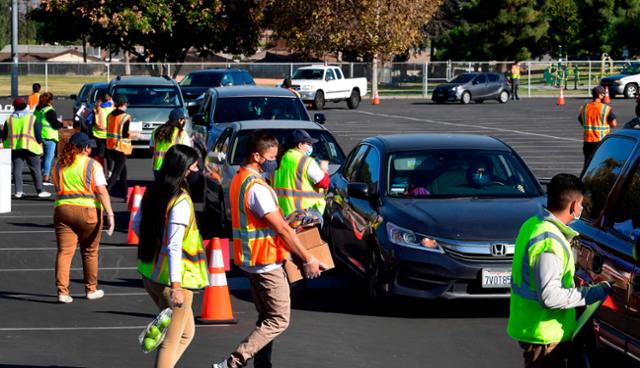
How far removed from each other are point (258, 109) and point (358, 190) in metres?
9.34

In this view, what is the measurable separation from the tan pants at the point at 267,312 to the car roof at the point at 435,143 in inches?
176

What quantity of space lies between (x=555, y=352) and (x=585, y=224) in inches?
60.2

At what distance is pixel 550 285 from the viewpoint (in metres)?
5.92

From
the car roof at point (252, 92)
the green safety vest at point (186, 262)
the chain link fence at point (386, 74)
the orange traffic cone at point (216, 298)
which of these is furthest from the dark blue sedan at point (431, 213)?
the chain link fence at point (386, 74)

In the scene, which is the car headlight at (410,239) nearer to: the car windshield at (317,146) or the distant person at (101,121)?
the car windshield at (317,146)

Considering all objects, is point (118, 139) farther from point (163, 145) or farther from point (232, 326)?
point (232, 326)

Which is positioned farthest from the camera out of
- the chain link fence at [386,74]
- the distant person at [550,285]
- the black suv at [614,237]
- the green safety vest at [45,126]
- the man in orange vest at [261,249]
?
the chain link fence at [386,74]

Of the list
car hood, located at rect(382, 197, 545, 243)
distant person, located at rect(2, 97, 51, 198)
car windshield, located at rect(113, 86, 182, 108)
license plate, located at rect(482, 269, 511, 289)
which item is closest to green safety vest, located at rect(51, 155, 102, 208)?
car hood, located at rect(382, 197, 545, 243)

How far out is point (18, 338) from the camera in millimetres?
10141

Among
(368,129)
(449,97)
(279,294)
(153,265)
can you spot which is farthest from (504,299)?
(449,97)

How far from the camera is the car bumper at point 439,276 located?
35.0 ft

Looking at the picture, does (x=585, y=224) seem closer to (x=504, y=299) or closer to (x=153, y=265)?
(x=153, y=265)

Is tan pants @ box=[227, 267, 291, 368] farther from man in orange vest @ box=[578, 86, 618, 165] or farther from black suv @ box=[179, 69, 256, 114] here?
black suv @ box=[179, 69, 256, 114]

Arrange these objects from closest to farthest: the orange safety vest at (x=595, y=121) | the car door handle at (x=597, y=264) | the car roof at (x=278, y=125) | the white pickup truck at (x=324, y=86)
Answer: the car door handle at (x=597, y=264)
the car roof at (x=278, y=125)
the orange safety vest at (x=595, y=121)
the white pickup truck at (x=324, y=86)
